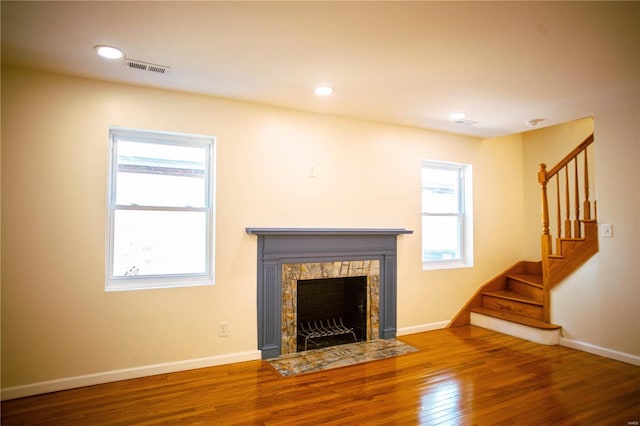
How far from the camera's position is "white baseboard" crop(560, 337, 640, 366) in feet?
11.0

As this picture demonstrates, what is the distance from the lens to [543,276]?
160 inches

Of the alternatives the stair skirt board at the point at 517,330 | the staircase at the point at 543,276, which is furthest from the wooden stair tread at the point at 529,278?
the stair skirt board at the point at 517,330

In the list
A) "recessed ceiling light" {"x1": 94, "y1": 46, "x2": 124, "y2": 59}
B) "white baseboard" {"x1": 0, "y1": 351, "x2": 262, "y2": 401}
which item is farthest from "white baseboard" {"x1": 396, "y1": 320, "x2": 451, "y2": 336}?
"recessed ceiling light" {"x1": 94, "y1": 46, "x2": 124, "y2": 59}

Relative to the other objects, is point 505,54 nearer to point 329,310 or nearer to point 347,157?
point 347,157

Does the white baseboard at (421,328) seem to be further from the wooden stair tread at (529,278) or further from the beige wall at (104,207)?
the wooden stair tread at (529,278)

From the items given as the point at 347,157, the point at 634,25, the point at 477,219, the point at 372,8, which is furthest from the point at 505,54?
the point at 477,219

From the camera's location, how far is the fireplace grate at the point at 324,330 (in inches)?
151

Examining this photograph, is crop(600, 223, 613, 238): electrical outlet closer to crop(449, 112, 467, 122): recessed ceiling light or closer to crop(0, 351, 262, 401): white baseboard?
crop(449, 112, 467, 122): recessed ceiling light

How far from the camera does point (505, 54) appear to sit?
2508 millimetres

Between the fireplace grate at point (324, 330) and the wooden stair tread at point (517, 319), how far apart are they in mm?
1782

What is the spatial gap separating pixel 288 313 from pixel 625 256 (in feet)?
10.4

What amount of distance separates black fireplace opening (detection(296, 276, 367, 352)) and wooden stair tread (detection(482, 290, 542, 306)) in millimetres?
1880

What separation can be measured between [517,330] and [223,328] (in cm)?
322

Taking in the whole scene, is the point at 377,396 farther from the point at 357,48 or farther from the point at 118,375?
the point at 357,48
